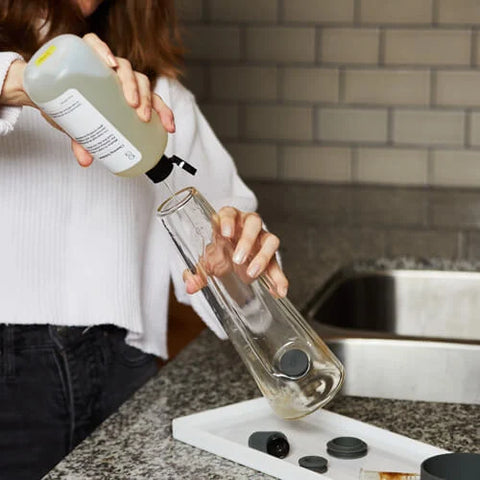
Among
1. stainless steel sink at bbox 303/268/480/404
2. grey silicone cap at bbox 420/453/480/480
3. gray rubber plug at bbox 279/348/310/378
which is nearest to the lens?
grey silicone cap at bbox 420/453/480/480

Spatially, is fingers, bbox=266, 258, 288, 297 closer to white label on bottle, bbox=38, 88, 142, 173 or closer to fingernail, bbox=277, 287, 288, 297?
fingernail, bbox=277, 287, 288, 297

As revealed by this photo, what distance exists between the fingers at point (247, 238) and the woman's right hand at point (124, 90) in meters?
0.14

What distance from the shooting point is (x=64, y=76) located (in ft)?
2.88

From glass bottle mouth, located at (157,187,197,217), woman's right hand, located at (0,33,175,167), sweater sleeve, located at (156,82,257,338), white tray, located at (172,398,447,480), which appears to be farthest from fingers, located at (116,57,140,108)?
sweater sleeve, located at (156,82,257,338)

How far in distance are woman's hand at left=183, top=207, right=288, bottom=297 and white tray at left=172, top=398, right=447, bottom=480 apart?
146 millimetres

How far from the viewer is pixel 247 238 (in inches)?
40.6

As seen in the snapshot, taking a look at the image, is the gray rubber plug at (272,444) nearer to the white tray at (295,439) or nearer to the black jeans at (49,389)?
the white tray at (295,439)

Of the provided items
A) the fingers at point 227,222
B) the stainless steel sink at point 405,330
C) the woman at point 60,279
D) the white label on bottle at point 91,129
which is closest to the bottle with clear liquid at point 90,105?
the white label on bottle at point 91,129

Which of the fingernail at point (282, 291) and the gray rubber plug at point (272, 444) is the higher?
the fingernail at point (282, 291)

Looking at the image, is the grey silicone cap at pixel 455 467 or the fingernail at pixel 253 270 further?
the fingernail at pixel 253 270

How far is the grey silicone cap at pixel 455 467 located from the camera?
0.77 metres

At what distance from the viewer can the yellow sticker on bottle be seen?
886 mm

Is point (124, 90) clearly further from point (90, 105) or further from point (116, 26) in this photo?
point (116, 26)

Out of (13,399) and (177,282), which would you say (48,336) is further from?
(177,282)
